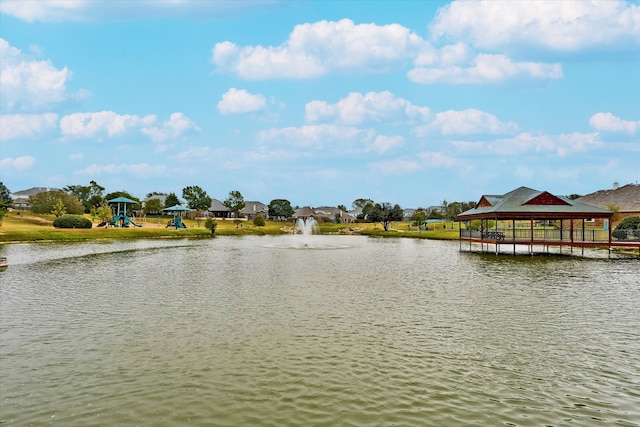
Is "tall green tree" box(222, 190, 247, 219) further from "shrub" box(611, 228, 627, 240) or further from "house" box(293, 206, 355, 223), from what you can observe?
"shrub" box(611, 228, 627, 240)

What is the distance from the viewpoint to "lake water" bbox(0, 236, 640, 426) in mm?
9039

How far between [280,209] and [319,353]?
154287mm

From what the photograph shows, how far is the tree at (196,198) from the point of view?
443 feet

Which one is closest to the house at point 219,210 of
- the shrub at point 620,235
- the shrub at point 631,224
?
the shrub at point 631,224

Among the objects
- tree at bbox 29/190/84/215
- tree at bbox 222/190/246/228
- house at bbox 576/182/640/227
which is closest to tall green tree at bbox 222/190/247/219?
tree at bbox 222/190/246/228

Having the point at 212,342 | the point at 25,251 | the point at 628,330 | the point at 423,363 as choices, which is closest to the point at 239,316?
the point at 212,342

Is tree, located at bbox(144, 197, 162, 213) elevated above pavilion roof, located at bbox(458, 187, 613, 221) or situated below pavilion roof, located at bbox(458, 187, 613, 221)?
above

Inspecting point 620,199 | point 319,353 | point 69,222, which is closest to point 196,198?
point 69,222

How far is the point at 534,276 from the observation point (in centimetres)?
2872

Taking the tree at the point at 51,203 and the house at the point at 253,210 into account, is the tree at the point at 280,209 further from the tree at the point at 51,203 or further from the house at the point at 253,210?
the tree at the point at 51,203

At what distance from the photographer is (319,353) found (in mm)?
12688

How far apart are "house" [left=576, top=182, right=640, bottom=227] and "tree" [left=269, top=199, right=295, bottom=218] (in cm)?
10438

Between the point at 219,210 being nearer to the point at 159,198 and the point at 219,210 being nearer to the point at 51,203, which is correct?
the point at 159,198

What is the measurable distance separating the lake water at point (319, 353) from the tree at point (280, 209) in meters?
140
